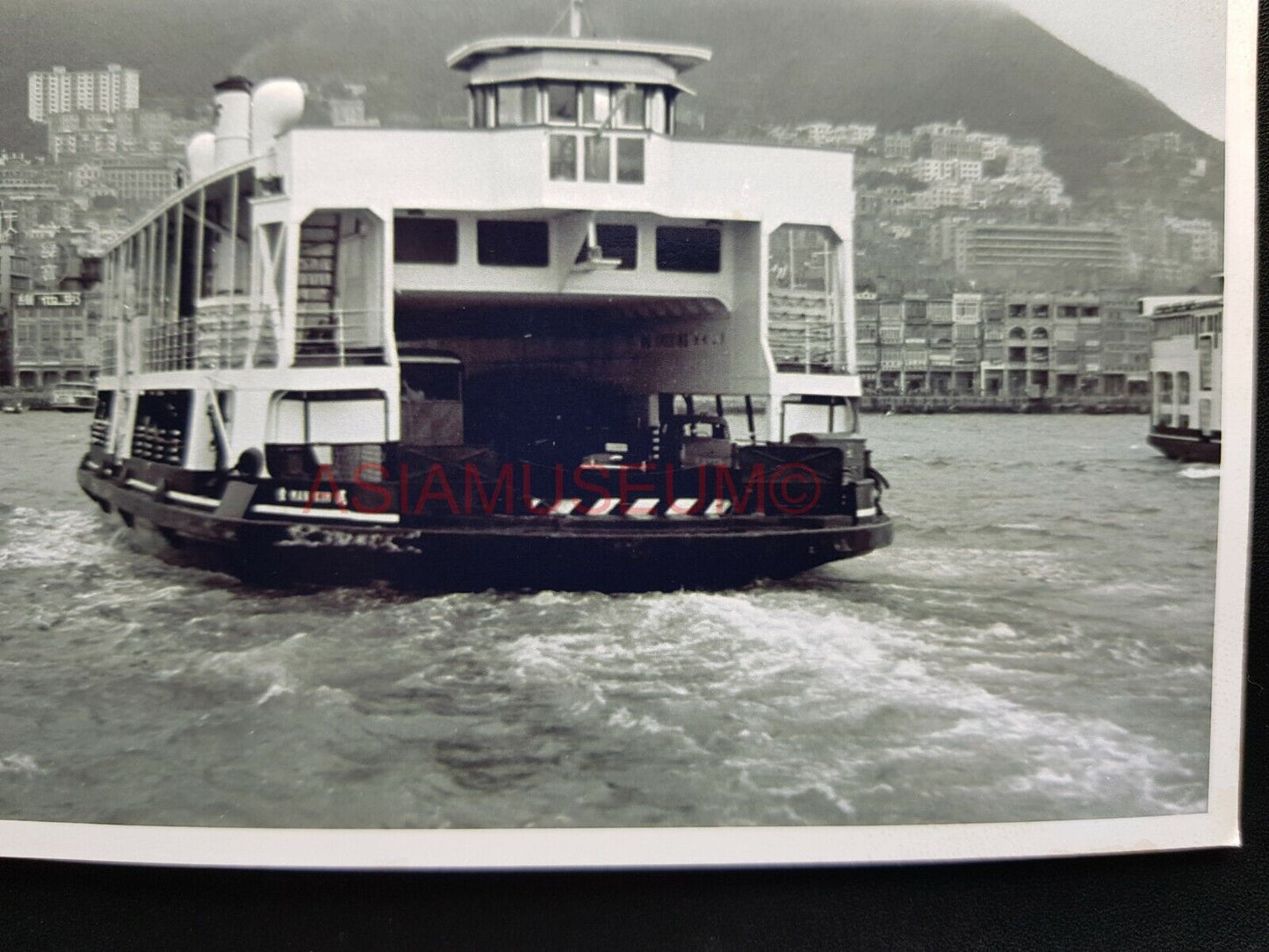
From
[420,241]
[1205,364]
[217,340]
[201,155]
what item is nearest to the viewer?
[1205,364]

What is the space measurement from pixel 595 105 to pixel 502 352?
68 cm

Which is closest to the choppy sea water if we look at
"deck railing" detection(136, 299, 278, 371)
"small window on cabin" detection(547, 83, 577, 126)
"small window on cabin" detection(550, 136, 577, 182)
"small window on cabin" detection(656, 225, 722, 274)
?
"deck railing" detection(136, 299, 278, 371)

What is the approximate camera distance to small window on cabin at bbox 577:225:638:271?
3418 mm

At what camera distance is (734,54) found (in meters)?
3.13

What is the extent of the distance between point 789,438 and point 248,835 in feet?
5.41

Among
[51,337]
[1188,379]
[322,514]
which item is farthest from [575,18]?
[1188,379]

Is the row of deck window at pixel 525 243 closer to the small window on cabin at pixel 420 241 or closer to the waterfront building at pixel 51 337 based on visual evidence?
the small window on cabin at pixel 420 241

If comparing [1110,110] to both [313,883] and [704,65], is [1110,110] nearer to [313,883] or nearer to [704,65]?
[704,65]

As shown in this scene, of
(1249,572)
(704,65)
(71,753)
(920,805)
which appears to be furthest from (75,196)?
(1249,572)

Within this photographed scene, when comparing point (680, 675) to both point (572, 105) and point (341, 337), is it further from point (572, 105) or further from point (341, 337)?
point (572, 105)

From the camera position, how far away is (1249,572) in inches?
123

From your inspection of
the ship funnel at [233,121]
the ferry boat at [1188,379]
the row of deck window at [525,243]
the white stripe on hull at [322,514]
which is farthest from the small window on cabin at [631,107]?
the ferry boat at [1188,379]

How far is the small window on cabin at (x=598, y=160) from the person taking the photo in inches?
131

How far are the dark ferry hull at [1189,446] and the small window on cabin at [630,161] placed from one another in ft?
4.62
